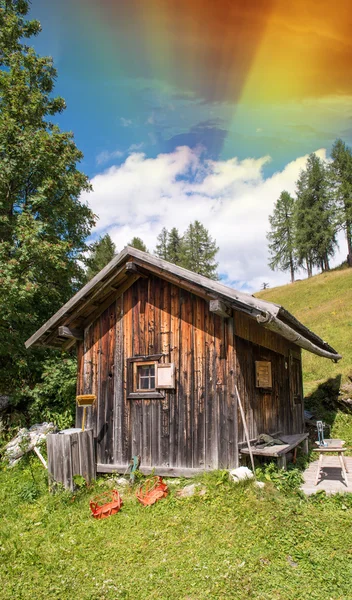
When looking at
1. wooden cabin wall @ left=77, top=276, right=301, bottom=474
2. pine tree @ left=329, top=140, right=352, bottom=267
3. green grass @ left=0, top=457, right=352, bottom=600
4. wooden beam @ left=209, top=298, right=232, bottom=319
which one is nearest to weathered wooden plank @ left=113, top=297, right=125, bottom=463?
wooden cabin wall @ left=77, top=276, right=301, bottom=474

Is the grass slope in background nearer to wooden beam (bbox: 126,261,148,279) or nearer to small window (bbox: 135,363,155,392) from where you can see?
small window (bbox: 135,363,155,392)

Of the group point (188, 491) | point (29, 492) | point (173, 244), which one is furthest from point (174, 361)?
point (173, 244)

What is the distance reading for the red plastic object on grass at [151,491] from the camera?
24.2 feet

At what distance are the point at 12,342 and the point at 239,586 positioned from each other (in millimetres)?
10335

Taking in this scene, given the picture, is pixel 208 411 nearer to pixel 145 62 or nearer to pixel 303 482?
pixel 303 482

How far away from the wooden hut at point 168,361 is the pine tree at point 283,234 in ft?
142

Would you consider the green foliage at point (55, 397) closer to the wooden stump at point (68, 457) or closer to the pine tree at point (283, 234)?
the wooden stump at point (68, 457)

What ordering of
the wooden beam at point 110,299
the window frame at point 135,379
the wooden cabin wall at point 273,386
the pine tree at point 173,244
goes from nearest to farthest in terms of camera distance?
1. the wooden cabin wall at point 273,386
2. the window frame at point 135,379
3. the wooden beam at point 110,299
4. the pine tree at point 173,244

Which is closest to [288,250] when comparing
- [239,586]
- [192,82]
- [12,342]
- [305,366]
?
[305,366]

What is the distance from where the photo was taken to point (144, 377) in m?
9.15

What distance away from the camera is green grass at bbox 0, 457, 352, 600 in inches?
185

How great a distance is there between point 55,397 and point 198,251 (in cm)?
3995

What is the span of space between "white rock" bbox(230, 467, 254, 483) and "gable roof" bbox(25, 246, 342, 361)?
2.66 m

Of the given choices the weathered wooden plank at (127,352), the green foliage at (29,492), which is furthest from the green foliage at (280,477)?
the green foliage at (29,492)
